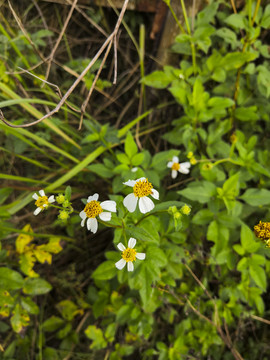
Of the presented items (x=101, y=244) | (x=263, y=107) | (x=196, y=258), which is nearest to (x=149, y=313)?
(x=196, y=258)

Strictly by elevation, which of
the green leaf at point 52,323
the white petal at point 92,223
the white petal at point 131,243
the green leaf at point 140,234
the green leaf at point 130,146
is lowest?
the green leaf at point 52,323

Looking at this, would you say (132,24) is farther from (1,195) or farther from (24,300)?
(24,300)

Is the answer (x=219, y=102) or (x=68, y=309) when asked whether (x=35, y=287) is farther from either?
(x=219, y=102)

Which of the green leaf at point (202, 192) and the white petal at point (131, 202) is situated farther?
the green leaf at point (202, 192)

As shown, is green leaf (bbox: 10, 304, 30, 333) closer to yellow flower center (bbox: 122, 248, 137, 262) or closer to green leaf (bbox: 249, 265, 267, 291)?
yellow flower center (bbox: 122, 248, 137, 262)

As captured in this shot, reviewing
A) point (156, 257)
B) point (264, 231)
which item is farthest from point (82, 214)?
point (264, 231)

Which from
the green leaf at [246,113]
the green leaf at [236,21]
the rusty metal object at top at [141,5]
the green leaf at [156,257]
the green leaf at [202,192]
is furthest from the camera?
the rusty metal object at top at [141,5]

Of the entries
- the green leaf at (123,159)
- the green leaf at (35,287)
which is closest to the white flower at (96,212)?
the green leaf at (123,159)

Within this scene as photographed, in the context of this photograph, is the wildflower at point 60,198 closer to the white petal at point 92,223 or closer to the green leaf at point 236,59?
the white petal at point 92,223

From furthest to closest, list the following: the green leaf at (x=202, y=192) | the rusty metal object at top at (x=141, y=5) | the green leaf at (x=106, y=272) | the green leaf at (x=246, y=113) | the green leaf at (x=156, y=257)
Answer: the rusty metal object at top at (x=141, y=5)
the green leaf at (x=246, y=113)
the green leaf at (x=202, y=192)
the green leaf at (x=106, y=272)
the green leaf at (x=156, y=257)
